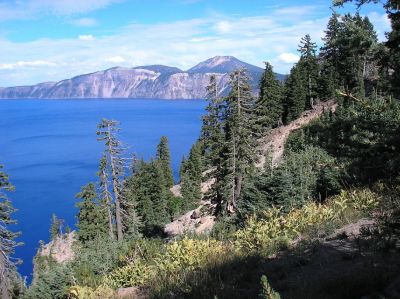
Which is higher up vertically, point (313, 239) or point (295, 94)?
point (295, 94)

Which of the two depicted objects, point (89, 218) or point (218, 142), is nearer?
point (218, 142)

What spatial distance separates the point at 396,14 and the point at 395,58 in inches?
23.7

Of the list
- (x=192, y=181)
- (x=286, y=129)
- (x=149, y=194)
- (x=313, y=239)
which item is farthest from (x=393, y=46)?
(x=192, y=181)

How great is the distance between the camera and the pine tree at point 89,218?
43.5 metres

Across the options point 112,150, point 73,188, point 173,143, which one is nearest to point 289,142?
point 112,150

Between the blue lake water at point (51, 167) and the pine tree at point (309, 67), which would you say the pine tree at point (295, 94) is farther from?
the blue lake water at point (51, 167)

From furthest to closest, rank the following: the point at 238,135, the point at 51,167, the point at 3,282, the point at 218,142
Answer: the point at 51,167 → the point at 218,142 → the point at 238,135 → the point at 3,282

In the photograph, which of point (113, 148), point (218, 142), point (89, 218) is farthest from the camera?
point (89, 218)

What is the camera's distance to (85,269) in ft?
33.5

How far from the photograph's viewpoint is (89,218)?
1740 inches

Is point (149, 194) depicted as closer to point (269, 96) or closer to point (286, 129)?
point (286, 129)

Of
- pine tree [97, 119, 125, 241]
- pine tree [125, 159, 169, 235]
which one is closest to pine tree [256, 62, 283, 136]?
pine tree [125, 159, 169, 235]

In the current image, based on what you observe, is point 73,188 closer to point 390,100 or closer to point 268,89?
point 268,89

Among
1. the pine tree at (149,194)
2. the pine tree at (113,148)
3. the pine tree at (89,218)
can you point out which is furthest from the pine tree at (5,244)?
the pine tree at (149,194)
